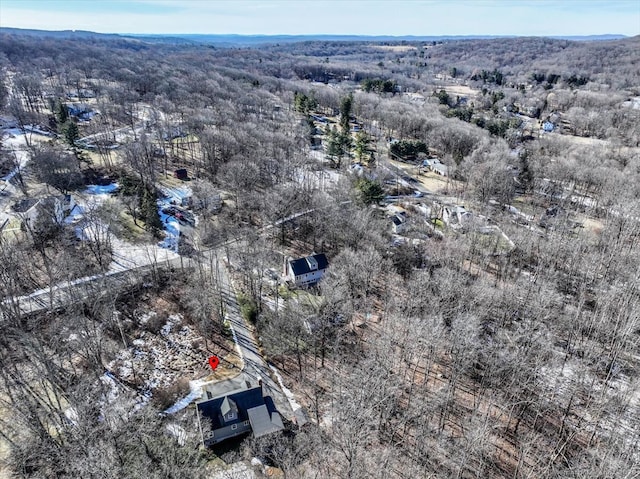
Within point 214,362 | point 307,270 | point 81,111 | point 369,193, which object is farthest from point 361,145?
point 81,111

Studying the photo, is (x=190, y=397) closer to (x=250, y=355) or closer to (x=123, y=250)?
(x=250, y=355)

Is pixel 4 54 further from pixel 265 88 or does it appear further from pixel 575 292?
pixel 575 292

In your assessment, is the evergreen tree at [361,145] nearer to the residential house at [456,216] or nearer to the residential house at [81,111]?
the residential house at [456,216]

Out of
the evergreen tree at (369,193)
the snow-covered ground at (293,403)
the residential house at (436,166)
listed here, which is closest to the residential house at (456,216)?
the evergreen tree at (369,193)

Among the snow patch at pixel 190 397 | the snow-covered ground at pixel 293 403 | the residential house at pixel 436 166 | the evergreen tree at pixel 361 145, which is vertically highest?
the evergreen tree at pixel 361 145

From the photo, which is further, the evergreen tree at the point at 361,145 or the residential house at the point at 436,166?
the evergreen tree at the point at 361,145

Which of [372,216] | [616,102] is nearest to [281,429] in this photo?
[372,216]

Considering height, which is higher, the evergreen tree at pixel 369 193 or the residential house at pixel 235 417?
the evergreen tree at pixel 369 193
